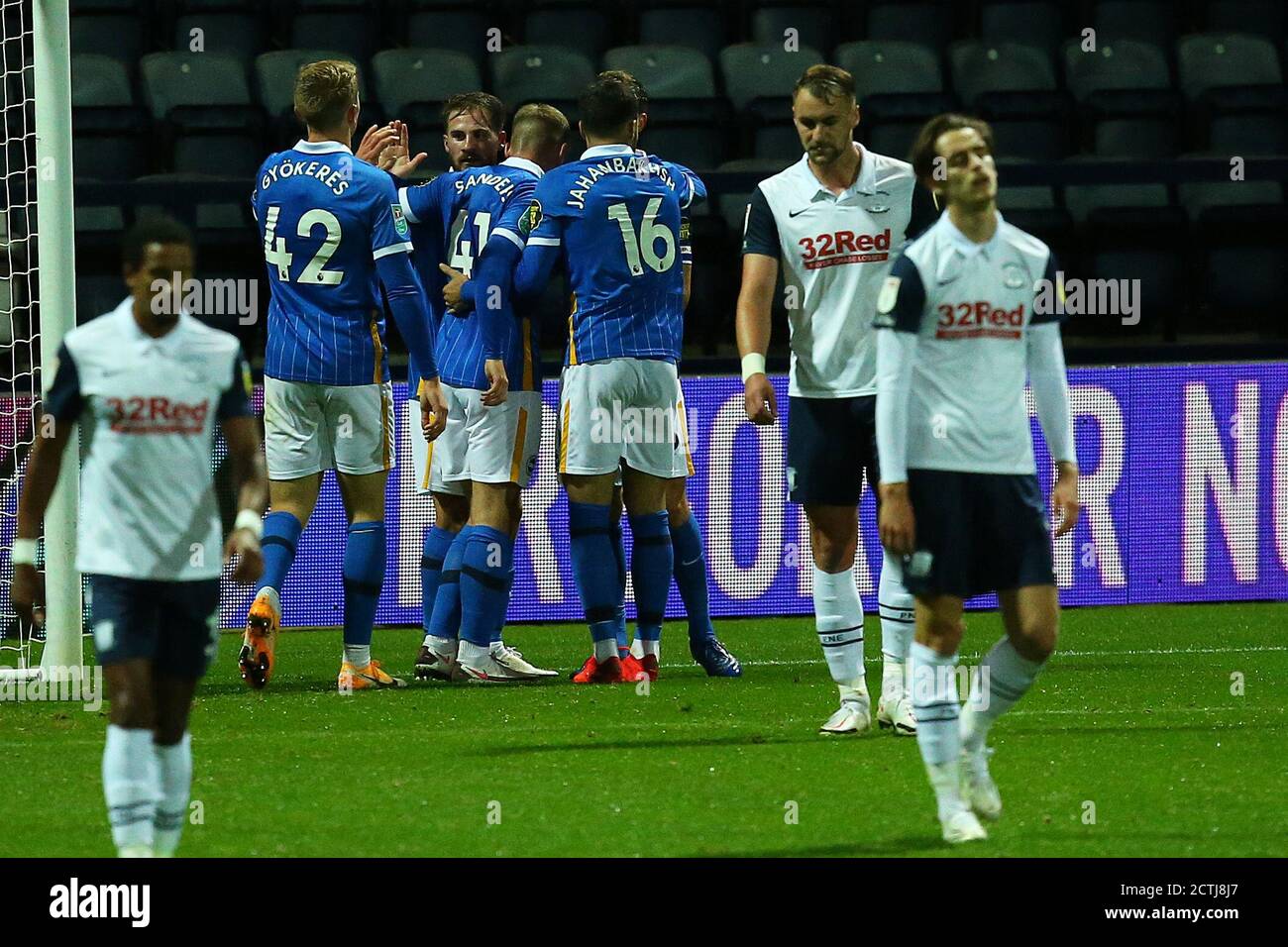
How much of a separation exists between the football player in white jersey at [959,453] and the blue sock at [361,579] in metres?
3.43

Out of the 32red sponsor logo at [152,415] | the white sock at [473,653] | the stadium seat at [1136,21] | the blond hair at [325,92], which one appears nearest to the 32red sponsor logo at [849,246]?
the blond hair at [325,92]

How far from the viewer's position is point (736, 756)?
645 cm

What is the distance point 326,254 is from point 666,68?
5.25 meters

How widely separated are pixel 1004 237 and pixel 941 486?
2.11 feet

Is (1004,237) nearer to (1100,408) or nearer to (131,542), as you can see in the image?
(131,542)

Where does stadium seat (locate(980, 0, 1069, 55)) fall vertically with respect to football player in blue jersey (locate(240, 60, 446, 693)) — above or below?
above

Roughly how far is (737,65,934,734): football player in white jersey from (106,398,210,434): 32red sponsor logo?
2.48 m

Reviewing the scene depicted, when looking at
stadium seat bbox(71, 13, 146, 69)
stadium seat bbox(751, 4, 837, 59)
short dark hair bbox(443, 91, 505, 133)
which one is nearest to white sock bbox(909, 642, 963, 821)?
short dark hair bbox(443, 91, 505, 133)

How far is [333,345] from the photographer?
8086 mm

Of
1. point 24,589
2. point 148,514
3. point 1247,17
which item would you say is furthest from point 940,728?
point 1247,17

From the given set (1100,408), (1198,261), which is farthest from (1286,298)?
(1100,408)

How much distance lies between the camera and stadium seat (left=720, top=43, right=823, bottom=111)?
12.9 meters

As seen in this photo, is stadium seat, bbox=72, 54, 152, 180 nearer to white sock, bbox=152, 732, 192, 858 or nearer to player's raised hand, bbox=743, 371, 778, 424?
player's raised hand, bbox=743, 371, 778, 424

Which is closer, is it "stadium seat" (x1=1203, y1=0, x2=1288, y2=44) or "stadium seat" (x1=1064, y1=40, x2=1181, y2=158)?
"stadium seat" (x1=1064, y1=40, x2=1181, y2=158)
